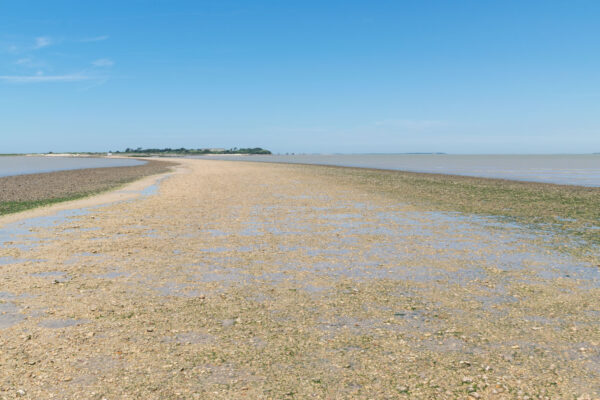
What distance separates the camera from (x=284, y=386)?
16.5ft

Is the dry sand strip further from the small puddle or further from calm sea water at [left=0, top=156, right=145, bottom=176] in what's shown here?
calm sea water at [left=0, top=156, right=145, bottom=176]

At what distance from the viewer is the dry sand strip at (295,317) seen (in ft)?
16.7

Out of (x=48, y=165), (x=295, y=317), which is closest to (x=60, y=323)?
(x=295, y=317)

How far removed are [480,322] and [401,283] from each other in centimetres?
236

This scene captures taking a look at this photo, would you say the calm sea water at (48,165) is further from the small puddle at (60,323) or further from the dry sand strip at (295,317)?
the small puddle at (60,323)

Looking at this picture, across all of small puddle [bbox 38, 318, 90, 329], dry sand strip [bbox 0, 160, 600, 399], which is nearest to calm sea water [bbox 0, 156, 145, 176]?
dry sand strip [bbox 0, 160, 600, 399]

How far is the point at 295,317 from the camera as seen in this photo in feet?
23.5

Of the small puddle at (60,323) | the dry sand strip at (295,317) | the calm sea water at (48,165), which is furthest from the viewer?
the calm sea water at (48,165)

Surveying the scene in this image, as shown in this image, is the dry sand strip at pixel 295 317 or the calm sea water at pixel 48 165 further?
the calm sea water at pixel 48 165

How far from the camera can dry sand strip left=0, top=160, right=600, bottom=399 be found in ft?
16.7

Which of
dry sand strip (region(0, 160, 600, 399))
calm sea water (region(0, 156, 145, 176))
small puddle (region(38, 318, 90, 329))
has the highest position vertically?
calm sea water (region(0, 156, 145, 176))

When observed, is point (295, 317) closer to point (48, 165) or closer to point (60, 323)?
point (60, 323)

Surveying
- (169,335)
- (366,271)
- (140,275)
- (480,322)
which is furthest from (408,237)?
(169,335)

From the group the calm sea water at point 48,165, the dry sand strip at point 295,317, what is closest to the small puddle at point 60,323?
the dry sand strip at point 295,317
